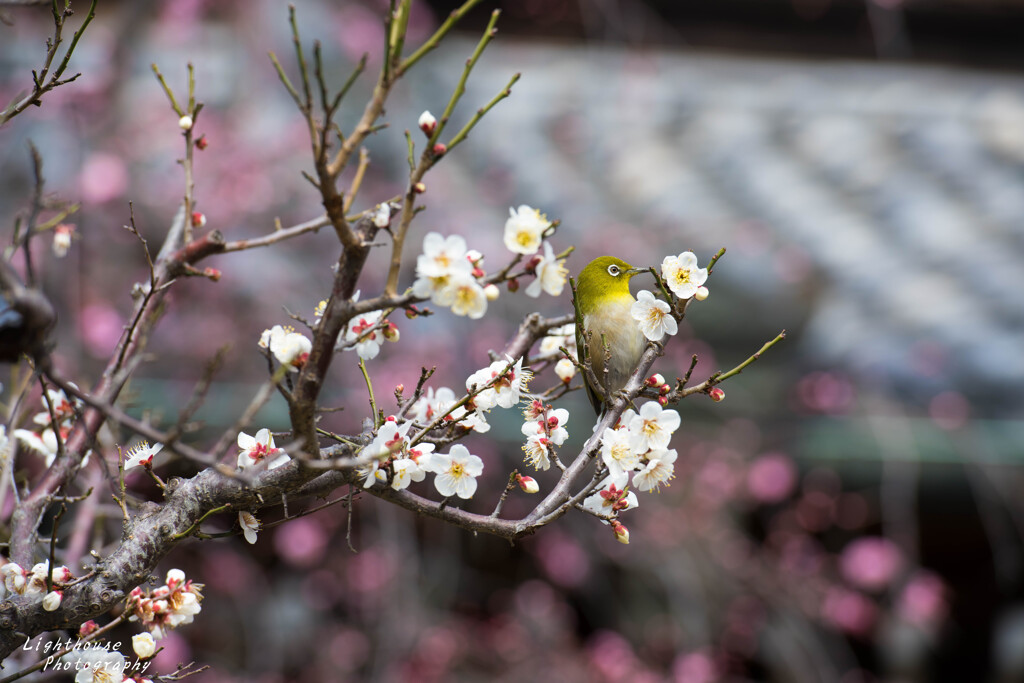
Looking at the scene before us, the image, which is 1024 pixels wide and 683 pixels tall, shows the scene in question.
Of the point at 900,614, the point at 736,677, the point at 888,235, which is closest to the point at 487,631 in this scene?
the point at 736,677

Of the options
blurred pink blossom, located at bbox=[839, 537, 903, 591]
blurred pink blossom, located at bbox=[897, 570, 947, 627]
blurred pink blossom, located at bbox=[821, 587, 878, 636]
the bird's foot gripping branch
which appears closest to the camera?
the bird's foot gripping branch

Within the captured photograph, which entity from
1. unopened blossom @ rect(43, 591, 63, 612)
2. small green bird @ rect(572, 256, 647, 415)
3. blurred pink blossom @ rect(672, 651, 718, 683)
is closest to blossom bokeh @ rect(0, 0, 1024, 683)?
blurred pink blossom @ rect(672, 651, 718, 683)

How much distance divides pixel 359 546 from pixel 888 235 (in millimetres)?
3991

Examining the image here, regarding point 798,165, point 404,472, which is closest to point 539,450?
point 404,472

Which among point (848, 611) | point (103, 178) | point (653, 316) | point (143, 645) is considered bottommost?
point (848, 611)

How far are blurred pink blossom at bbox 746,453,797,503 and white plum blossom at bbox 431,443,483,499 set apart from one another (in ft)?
12.5

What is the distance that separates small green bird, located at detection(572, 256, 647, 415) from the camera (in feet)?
5.08

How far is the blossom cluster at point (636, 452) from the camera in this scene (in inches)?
46.0

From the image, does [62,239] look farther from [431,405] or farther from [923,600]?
[923,600]

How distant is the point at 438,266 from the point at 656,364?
13.1ft

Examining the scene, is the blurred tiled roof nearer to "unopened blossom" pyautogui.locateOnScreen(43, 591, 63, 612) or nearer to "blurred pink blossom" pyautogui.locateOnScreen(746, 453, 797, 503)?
"blurred pink blossom" pyautogui.locateOnScreen(746, 453, 797, 503)

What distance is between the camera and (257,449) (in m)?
1.18

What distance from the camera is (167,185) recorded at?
4.76 m

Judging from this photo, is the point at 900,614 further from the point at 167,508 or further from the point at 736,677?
the point at 167,508
